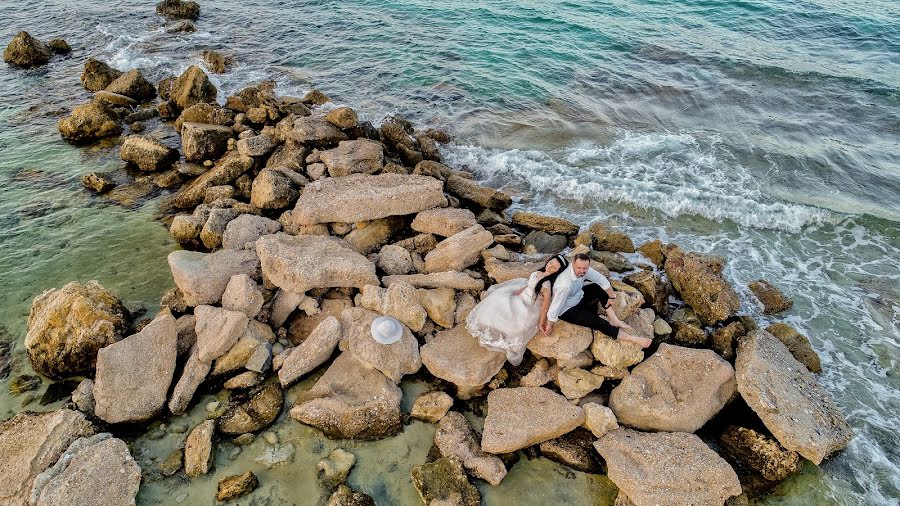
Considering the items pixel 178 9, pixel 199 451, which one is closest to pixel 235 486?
pixel 199 451

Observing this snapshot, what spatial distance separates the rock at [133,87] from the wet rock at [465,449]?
17.9m

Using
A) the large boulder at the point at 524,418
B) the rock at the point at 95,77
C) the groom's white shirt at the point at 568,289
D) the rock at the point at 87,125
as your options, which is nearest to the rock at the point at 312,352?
the large boulder at the point at 524,418

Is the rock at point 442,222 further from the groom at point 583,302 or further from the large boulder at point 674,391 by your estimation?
the large boulder at point 674,391

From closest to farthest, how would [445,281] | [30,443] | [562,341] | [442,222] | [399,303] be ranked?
[30,443] < [562,341] < [399,303] < [445,281] < [442,222]

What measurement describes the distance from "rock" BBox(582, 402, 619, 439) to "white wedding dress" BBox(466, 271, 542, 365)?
145 cm

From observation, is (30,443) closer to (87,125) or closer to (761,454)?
(761,454)

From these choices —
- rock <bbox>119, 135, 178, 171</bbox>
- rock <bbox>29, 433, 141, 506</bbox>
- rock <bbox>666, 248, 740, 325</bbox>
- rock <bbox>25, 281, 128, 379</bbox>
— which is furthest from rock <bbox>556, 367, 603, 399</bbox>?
rock <bbox>119, 135, 178, 171</bbox>

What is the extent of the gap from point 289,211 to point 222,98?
10.2 m

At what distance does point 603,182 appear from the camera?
45.3 ft

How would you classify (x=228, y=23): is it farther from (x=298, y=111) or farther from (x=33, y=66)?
(x=298, y=111)

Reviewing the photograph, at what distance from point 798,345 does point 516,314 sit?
211 inches

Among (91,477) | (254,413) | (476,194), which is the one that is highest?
(476,194)

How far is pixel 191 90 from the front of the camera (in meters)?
17.1

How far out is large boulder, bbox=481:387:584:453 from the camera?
7086mm
